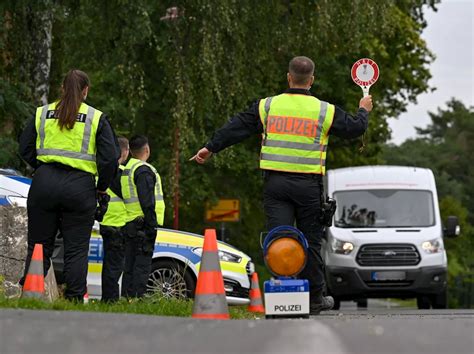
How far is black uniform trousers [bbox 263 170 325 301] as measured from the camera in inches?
375

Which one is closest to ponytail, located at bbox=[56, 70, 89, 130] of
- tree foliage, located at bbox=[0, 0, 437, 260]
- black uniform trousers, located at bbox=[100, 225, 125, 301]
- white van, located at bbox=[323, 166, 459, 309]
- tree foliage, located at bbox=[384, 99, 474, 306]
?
black uniform trousers, located at bbox=[100, 225, 125, 301]

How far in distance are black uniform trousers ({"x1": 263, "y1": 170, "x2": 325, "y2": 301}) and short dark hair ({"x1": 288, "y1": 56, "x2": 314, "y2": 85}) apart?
674 mm

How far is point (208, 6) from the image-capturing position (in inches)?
729

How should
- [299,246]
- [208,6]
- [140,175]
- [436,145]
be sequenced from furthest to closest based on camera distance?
[436,145] → [208,6] → [140,175] → [299,246]

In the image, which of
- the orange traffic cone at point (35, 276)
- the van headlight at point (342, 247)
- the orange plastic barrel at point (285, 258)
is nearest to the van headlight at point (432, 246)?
the van headlight at point (342, 247)

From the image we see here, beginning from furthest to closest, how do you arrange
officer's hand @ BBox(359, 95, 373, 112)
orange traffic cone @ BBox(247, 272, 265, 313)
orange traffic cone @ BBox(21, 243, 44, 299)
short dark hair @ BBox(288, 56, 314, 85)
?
orange traffic cone @ BBox(247, 272, 265, 313) < officer's hand @ BBox(359, 95, 373, 112) < short dark hair @ BBox(288, 56, 314, 85) < orange traffic cone @ BBox(21, 243, 44, 299)

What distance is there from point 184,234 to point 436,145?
390 feet

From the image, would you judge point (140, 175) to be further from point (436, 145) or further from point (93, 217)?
point (436, 145)

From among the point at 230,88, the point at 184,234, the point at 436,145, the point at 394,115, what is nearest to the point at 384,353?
the point at 184,234

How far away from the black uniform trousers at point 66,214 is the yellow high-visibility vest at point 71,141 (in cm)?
7

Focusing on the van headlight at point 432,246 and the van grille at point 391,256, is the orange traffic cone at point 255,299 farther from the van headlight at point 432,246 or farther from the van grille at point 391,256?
the van headlight at point 432,246

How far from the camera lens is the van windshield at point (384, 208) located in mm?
21328

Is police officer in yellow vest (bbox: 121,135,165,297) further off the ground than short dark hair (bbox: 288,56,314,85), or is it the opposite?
short dark hair (bbox: 288,56,314,85)

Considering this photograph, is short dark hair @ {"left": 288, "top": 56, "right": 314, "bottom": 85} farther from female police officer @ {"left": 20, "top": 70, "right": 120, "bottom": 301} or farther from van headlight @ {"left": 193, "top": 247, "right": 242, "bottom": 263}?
van headlight @ {"left": 193, "top": 247, "right": 242, "bottom": 263}
